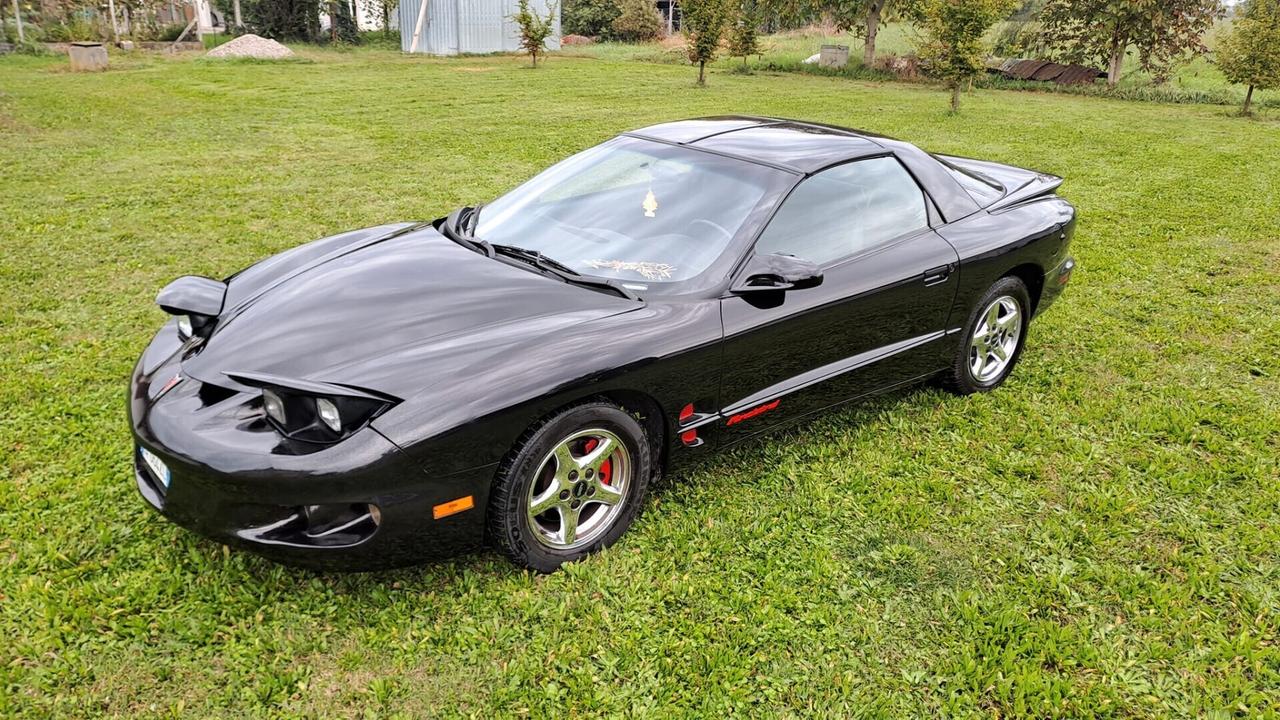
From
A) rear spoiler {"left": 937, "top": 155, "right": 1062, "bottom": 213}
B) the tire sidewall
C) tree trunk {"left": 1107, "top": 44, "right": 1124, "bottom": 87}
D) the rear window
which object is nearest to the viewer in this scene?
the tire sidewall

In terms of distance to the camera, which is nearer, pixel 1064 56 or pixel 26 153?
pixel 26 153

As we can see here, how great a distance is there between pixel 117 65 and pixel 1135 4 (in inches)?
999

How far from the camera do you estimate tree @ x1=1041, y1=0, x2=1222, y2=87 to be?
21484 mm

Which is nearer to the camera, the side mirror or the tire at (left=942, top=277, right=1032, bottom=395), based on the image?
the side mirror

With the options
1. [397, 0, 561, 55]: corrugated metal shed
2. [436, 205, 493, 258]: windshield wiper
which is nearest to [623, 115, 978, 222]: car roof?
[436, 205, 493, 258]: windshield wiper

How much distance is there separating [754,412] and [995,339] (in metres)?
1.80

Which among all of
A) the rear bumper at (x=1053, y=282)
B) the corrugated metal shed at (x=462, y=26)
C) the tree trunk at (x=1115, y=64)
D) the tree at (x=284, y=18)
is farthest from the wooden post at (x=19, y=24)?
the tree trunk at (x=1115, y=64)

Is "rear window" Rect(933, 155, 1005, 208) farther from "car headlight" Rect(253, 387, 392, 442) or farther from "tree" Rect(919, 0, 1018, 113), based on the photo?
"tree" Rect(919, 0, 1018, 113)

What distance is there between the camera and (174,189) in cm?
815

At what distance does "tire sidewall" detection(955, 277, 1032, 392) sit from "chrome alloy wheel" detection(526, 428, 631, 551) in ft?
6.80

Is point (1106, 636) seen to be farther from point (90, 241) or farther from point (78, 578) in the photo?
point (90, 241)

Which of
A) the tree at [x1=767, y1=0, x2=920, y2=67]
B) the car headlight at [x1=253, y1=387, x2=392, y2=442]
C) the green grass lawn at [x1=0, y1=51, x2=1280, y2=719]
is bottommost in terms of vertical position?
the green grass lawn at [x1=0, y1=51, x2=1280, y2=719]

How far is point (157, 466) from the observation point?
257 cm

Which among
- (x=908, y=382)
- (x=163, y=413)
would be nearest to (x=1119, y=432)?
(x=908, y=382)
